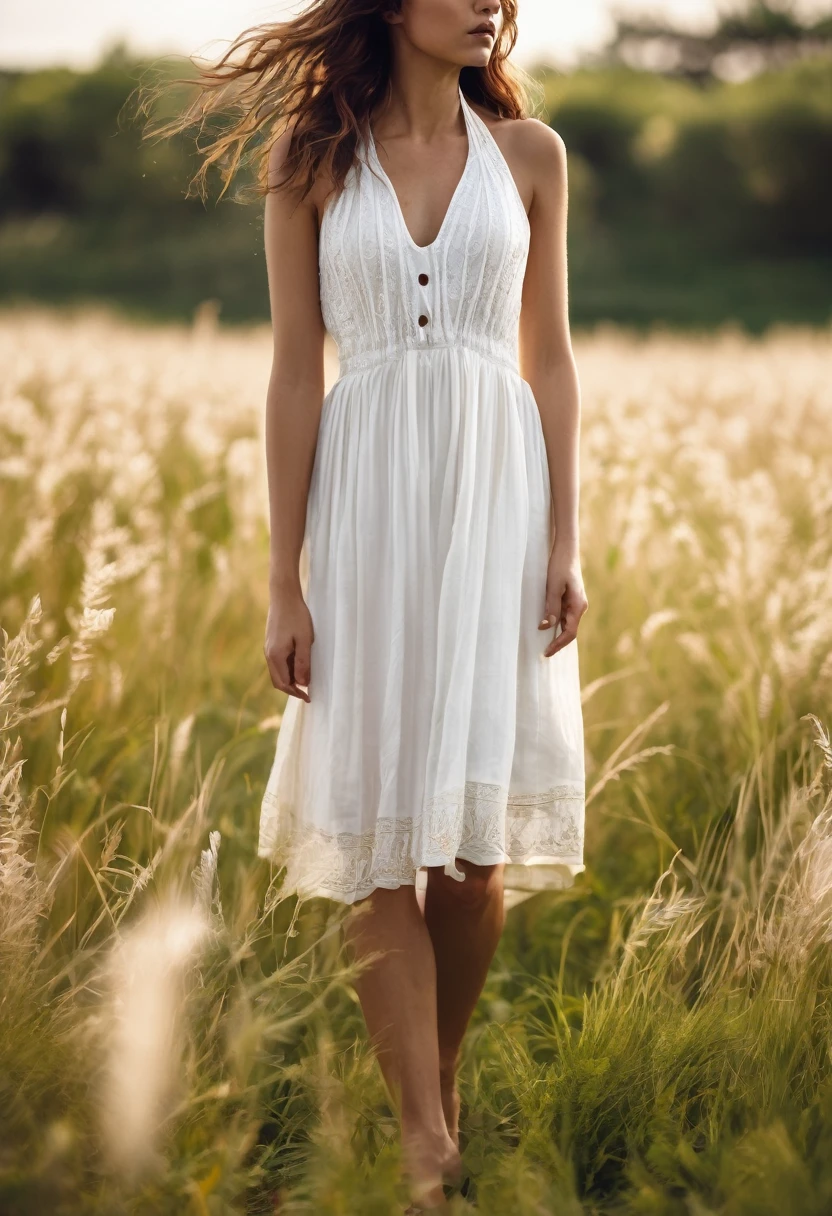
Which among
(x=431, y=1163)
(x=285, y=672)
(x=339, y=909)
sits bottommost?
(x=431, y=1163)

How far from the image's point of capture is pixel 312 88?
2.31 meters

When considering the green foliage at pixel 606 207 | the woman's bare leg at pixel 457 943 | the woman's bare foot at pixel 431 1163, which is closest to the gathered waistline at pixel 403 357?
the woman's bare leg at pixel 457 943

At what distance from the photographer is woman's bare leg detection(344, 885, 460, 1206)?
2074 mm

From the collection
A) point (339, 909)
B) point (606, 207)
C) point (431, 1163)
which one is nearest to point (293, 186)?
point (339, 909)

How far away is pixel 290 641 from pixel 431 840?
0.44 metres

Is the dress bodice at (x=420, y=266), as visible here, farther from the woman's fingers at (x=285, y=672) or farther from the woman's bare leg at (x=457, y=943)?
the woman's bare leg at (x=457, y=943)

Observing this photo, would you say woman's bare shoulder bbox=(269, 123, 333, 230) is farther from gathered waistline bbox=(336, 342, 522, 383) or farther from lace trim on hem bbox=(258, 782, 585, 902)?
lace trim on hem bbox=(258, 782, 585, 902)

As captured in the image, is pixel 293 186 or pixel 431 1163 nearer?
pixel 431 1163

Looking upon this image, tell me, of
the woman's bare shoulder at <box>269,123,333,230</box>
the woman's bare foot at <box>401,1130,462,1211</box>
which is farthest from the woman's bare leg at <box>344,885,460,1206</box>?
the woman's bare shoulder at <box>269,123,333,230</box>

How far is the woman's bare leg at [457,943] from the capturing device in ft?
7.36

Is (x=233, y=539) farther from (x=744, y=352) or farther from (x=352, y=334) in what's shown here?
(x=744, y=352)

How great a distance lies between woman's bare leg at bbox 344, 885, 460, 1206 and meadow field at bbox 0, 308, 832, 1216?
6cm

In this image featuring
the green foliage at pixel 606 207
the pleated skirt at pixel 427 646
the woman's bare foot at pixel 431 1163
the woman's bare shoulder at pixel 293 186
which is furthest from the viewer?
the green foliage at pixel 606 207

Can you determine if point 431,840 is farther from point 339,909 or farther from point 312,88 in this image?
point 312,88
